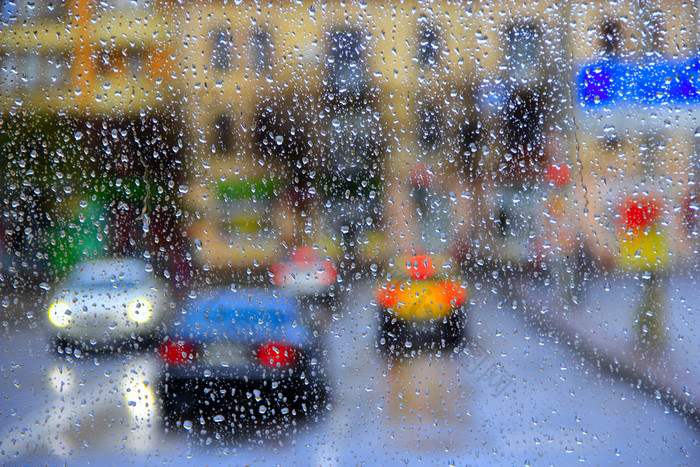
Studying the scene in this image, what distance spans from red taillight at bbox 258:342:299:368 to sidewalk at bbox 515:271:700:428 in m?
0.67

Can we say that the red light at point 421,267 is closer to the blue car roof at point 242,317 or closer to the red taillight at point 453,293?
the red taillight at point 453,293

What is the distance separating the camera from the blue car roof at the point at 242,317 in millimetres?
1303

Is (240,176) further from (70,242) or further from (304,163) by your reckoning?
(70,242)

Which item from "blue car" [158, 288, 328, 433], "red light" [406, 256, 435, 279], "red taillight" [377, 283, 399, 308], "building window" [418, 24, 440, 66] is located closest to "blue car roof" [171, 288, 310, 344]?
"blue car" [158, 288, 328, 433]

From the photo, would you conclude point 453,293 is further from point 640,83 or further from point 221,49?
point 221,49

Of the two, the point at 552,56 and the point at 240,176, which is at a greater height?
the point at 552,56

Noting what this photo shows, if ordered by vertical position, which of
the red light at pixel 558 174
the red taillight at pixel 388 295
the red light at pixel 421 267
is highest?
the red light at pixel 558 174

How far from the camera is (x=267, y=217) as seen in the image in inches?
51.1

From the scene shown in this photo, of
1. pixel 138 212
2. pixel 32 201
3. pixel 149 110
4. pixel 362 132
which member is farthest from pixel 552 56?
pixel 32 201

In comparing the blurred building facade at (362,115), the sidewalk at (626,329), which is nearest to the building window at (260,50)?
the blurred building facade at (362,115)

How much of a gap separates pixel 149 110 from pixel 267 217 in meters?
0.45

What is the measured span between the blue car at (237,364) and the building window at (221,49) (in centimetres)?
64

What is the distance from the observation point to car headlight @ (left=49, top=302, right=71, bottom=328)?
4.30 ft

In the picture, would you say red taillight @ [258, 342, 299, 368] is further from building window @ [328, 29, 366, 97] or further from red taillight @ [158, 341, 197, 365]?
building window @ [328, 29, 366, 97]
